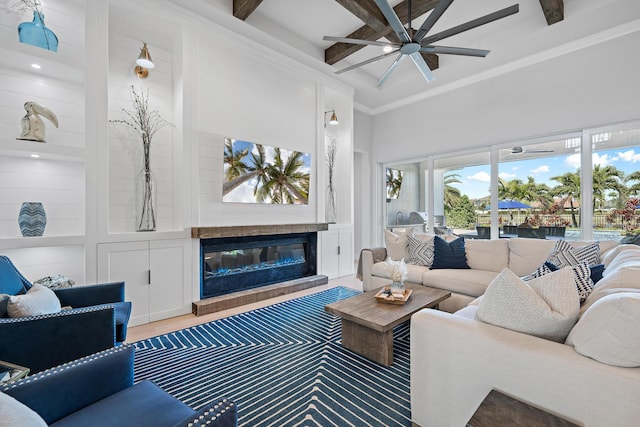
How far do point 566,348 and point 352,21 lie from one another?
4202 millimetres

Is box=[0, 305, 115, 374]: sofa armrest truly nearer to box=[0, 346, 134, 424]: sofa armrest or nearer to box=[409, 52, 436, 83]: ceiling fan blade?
box=[0, 346, 134, 424]: sofa armrest

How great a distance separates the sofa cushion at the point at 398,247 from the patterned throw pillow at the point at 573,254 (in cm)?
162

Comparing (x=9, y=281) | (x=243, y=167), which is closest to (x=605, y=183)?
(x=243, y=167)

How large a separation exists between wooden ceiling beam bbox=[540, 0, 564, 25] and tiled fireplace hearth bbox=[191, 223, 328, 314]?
3.83 metres

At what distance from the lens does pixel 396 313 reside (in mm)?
2316

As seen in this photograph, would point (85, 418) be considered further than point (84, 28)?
No

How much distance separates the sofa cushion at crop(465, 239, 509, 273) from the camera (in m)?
3.45

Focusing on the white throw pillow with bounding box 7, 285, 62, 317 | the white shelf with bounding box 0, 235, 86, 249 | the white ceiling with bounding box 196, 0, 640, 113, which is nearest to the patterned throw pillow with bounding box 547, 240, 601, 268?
the white ceiling with bounding box 196, 0, 640, 113

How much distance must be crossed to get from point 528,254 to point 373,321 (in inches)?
91.5

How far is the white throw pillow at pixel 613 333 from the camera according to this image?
0.99 meters

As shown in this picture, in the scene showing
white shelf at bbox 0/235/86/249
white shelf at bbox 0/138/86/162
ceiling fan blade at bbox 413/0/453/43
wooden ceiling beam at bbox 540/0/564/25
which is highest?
wooden ceiling beam at bbox 540/0/564/25

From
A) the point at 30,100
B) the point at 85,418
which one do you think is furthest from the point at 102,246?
the point at 85,418

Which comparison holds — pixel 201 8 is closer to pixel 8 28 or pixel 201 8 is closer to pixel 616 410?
pixel 8 28

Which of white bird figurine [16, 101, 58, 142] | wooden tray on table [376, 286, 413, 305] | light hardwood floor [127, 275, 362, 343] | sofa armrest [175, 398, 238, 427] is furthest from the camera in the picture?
light hardwood floor [127, 275, 362, 343]
